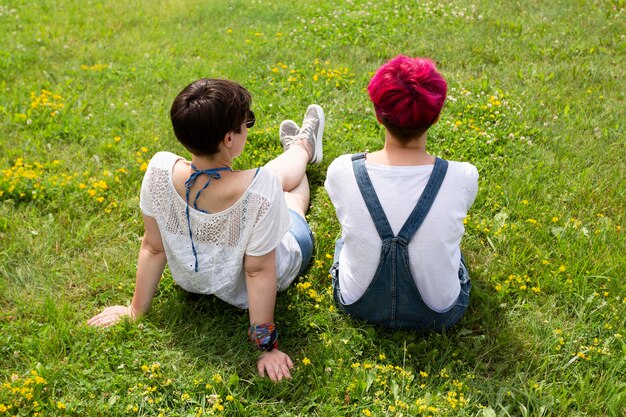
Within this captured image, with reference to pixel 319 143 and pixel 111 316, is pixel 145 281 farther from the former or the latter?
pixel 319 143

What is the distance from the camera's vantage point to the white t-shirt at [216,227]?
328 centimetres

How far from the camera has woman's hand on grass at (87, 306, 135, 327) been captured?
371 cm

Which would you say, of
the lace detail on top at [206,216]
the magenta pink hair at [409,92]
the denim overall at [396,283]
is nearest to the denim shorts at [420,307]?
the denim overall at [396,283]

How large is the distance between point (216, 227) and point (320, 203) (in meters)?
1.52

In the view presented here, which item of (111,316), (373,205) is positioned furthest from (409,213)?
(111,316)

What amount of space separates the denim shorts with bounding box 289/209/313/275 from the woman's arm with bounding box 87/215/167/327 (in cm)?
81

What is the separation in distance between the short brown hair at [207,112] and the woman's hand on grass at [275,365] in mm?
1225

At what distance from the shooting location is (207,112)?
9.84ft

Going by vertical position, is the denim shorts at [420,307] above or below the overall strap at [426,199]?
below

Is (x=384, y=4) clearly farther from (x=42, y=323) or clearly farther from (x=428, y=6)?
(x=42, y=323)

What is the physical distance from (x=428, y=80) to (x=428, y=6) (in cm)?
494

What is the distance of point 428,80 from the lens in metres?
2.96

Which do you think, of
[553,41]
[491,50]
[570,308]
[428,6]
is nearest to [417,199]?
[570,308]

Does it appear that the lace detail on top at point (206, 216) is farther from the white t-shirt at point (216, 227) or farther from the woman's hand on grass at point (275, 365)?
the woman's hand on grass at point (275, 365)
